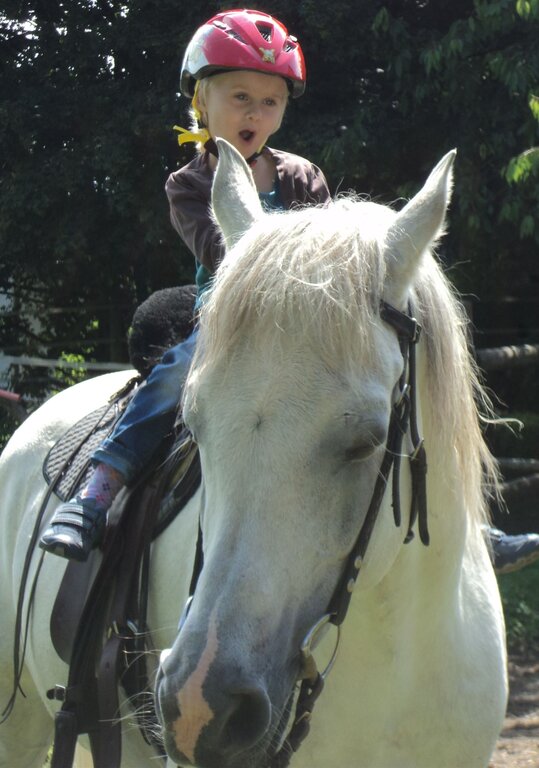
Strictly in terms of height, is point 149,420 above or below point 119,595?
above

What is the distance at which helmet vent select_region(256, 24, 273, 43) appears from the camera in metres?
2.68

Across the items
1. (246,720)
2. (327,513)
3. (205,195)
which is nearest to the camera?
(246,720)

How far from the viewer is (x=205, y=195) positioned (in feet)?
8.38

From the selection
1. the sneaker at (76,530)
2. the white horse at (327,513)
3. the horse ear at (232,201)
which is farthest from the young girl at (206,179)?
the horse ear at (232,201)

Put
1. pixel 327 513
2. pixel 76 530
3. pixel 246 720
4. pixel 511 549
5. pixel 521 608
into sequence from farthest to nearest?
1. pixel 521 608
2. pixel 511 549
3. pixel 76 530
4. pixel 327 513
5. pixel 246 720

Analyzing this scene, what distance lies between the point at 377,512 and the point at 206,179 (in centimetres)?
124

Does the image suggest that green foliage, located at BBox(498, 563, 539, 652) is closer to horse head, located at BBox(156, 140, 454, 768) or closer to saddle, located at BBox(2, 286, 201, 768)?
saddle, located at BBox(2, 286, 201, 768)

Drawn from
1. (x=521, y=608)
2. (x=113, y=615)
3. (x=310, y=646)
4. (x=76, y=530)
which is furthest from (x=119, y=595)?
(x=521, y=608)

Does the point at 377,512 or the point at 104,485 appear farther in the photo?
the point at 104,485

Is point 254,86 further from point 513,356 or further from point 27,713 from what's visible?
point 513,356

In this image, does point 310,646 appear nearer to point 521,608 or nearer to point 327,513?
point 327,513

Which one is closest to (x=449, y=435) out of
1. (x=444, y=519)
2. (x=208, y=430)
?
(x=444, y=519)

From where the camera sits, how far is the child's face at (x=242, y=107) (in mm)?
2674

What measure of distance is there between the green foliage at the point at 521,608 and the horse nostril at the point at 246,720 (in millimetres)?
4687
